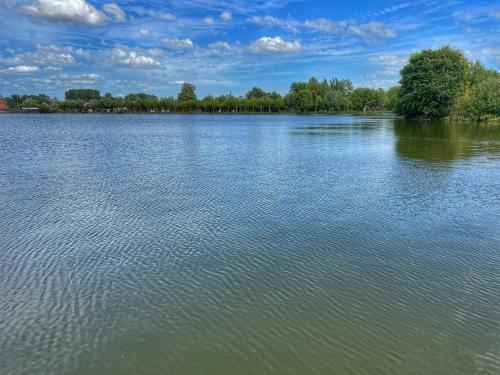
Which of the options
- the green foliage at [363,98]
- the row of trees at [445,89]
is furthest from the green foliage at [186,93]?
the row of trees at [445,89]

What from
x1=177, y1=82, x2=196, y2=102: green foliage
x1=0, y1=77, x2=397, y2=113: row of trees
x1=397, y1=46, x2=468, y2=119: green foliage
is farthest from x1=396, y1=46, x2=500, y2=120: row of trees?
x1=177, y1=82, x2=196, y2=102: green foliage

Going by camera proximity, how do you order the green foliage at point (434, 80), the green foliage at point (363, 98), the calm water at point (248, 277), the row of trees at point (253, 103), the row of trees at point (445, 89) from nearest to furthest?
the calm water at point (248, 277) → the row of trees at point (445, 89) → the green foliage at point (434, 80) → the row of trees at point (253, 103) → the green foliage at point (363, 98)

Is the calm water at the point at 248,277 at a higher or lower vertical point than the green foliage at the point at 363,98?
lower

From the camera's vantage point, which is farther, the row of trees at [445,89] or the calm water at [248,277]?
the row of trees at [445,89]

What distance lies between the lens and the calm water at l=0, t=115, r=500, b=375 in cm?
692

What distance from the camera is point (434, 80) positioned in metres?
81.5

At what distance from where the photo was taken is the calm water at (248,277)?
6.92m

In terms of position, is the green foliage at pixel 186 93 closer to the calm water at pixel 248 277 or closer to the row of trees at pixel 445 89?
the row of trees at pixel 445 89

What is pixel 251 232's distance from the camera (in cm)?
1328

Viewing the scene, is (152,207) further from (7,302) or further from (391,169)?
(391,169)

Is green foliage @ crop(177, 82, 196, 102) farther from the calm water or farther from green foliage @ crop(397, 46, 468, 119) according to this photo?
the calm water

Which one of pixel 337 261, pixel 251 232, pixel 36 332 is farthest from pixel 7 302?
pixel 337 261

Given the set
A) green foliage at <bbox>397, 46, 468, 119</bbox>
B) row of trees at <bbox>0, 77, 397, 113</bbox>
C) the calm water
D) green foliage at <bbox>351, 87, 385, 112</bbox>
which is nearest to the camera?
the calm water

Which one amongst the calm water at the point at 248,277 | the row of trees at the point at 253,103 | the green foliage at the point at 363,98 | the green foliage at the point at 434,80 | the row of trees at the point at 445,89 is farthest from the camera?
the green foliage at the point at 363,98
